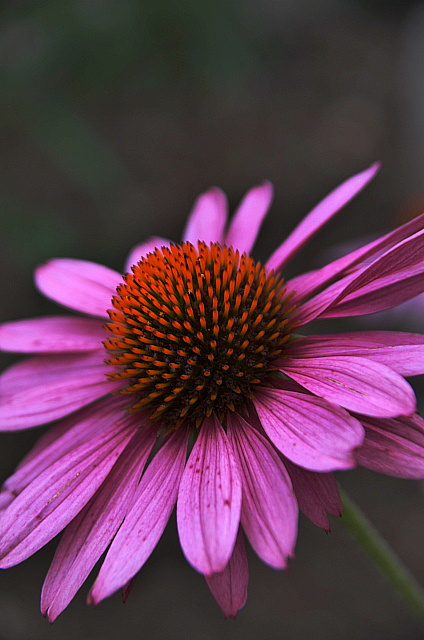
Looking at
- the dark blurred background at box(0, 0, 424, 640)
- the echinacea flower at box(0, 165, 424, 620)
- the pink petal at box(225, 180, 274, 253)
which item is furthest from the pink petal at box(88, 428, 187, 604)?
the dark blurred background at box(0, 0, 424, 640)

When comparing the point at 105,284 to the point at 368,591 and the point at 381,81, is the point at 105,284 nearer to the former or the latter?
the point at 368,591

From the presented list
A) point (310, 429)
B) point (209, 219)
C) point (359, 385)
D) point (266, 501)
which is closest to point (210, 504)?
point (266, 501)

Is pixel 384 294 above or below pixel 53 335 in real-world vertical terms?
above

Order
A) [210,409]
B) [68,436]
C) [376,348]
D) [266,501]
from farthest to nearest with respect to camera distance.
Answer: [68,436], [210,409], [376,348], [266,501]

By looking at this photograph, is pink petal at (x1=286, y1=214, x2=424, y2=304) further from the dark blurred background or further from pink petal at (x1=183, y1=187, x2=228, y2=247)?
the dark blurred background

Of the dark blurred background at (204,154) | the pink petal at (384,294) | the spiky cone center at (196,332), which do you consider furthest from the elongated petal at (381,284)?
the dark blurred background at (204,154)

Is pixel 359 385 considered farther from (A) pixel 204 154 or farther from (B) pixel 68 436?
(A) pixel 204 154
